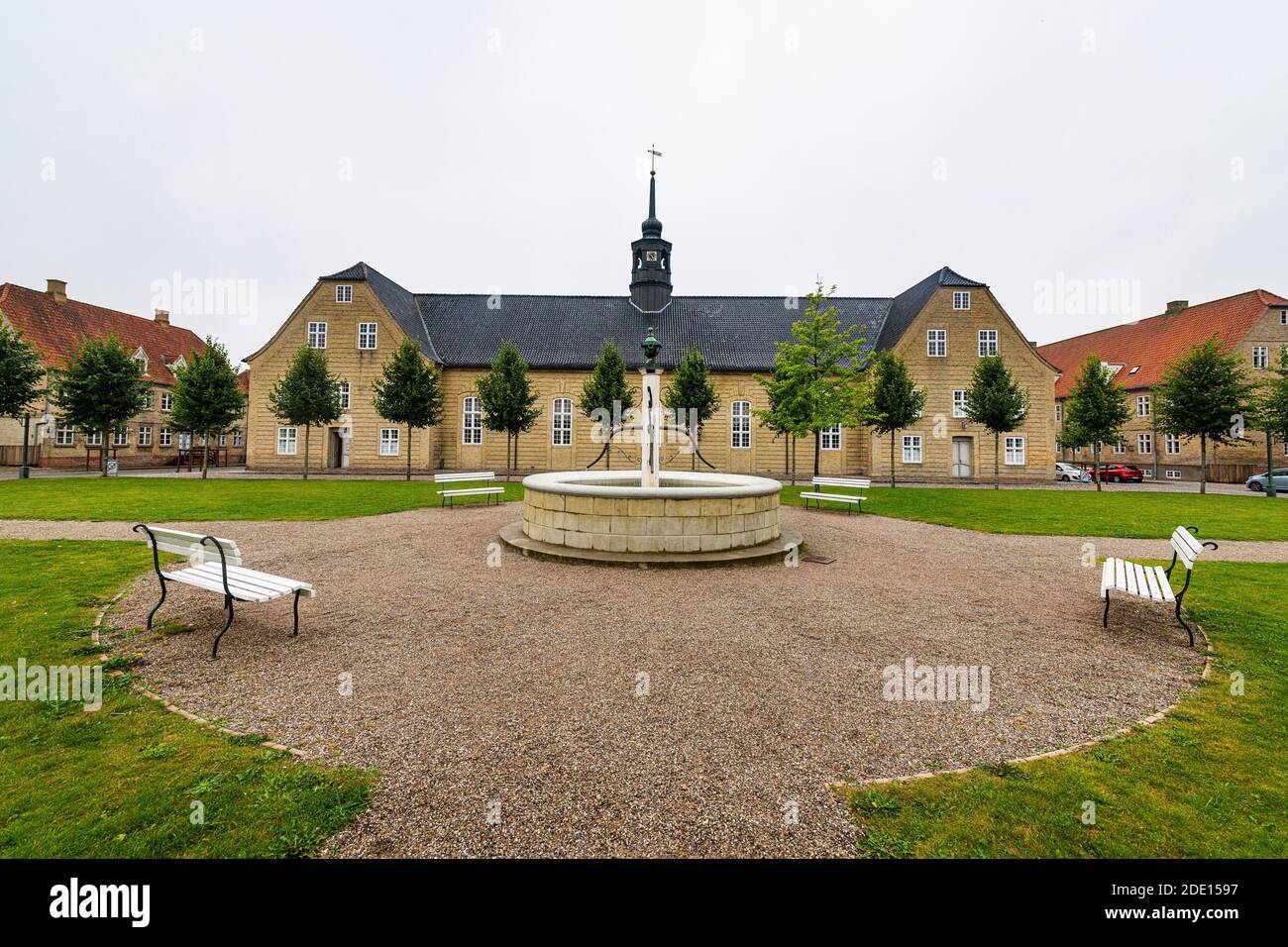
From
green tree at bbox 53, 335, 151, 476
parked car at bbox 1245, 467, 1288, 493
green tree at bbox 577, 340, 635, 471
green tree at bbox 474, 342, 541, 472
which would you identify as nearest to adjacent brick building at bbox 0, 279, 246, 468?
green tree at bbox 53, 335, 151, 476

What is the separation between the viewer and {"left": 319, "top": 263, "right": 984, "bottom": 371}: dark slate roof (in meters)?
36.2

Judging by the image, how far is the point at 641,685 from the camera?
4.81m

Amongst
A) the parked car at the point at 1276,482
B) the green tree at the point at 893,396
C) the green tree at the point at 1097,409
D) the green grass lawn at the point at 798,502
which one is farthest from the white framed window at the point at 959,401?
the parked car at the point at 1276,482

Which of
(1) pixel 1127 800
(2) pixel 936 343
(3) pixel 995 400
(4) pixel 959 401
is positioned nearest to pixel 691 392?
(3) pixel 995 400

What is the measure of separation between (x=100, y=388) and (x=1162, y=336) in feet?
237

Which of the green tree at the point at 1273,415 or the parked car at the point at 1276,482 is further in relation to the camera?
the parked car at the point at 1276,482

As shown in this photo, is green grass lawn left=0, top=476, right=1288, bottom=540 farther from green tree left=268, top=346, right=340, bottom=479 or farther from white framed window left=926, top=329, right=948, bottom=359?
white framed window left=926, top=329, right=948, bottom=359

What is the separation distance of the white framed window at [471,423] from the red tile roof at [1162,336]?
1533 inches

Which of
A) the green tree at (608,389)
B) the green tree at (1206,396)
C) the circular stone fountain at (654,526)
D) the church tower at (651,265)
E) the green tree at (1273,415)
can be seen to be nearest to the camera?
the circular stone fountain at (654,526)

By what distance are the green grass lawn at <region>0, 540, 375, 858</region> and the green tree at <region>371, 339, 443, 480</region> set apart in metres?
26.6

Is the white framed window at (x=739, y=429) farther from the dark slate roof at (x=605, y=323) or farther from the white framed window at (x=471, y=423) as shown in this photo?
the white framed window at (x=471, y=423)

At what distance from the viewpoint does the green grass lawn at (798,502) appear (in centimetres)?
1449

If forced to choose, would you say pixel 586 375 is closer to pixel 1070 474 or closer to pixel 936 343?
pixel 936 343
